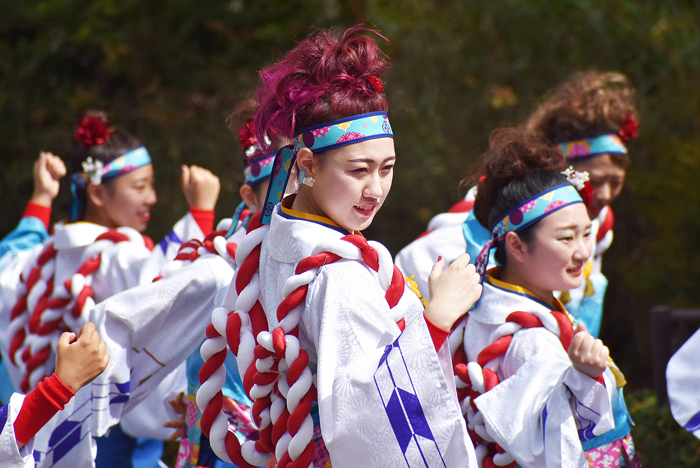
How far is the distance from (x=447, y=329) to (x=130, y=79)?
24.2ft

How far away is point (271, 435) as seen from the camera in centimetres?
195

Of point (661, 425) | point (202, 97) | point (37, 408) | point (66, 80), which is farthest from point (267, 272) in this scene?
point (66, 80)

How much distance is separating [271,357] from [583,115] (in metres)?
2.45

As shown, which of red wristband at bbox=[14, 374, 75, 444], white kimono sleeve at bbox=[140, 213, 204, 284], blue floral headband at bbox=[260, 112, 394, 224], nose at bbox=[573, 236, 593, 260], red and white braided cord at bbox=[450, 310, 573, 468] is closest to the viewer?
blue floral headband at bbox=[260, 112, 394, 224]

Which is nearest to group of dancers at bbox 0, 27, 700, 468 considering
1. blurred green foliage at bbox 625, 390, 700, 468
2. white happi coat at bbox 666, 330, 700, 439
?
white happi coat at bbox 666, 330, 700, 439

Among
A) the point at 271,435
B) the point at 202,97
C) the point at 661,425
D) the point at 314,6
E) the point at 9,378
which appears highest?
the point at 314,6

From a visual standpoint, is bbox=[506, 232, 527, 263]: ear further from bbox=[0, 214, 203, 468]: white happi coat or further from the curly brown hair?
bbox=[0, 214, 203, 468]: white happi coat

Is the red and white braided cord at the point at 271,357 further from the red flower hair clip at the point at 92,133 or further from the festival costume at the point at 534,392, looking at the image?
the red flower hair clip at the point at 92,133

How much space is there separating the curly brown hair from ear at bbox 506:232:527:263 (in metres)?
1.10

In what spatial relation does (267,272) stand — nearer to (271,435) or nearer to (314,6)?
(271,435)

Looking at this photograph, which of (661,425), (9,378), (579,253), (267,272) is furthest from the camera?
(661,425)

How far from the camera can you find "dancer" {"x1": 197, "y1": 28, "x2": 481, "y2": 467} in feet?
5.69

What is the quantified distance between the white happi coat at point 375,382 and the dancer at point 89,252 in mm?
1937

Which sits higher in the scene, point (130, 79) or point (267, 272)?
point (130, 79)
